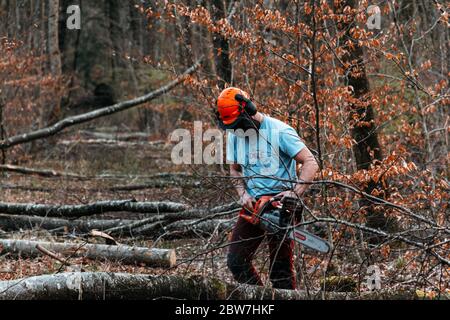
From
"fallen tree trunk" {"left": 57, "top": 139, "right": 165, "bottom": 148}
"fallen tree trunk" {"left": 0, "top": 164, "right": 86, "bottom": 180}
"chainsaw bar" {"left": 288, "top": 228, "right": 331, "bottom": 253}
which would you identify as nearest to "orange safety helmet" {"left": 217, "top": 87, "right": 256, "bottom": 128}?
"chainsaw bar" {"left": 288, "top": 228, "right": 331, "bottom": 253}

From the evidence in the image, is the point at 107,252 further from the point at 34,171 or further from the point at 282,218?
the point at 34,171

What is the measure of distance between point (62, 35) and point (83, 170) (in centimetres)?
1699

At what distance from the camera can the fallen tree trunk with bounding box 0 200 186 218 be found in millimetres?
9695

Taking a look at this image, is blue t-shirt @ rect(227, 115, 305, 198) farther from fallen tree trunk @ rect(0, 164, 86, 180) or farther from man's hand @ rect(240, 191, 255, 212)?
fallen tree trunk @ rect(0, 164, 86, 180)

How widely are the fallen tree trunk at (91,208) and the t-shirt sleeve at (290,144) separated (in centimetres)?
350

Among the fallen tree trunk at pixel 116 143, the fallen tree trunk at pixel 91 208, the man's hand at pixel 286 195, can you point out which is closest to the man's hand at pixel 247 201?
the man's hand at pixel 286 195

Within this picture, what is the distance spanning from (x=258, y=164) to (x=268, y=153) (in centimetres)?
13

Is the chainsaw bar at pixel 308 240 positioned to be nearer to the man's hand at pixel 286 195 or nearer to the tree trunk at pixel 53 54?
the man's hand at pixel 286 195

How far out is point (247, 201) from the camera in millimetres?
6137

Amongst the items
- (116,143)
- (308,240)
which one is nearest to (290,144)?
(308,240)

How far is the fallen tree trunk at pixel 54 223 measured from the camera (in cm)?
972
